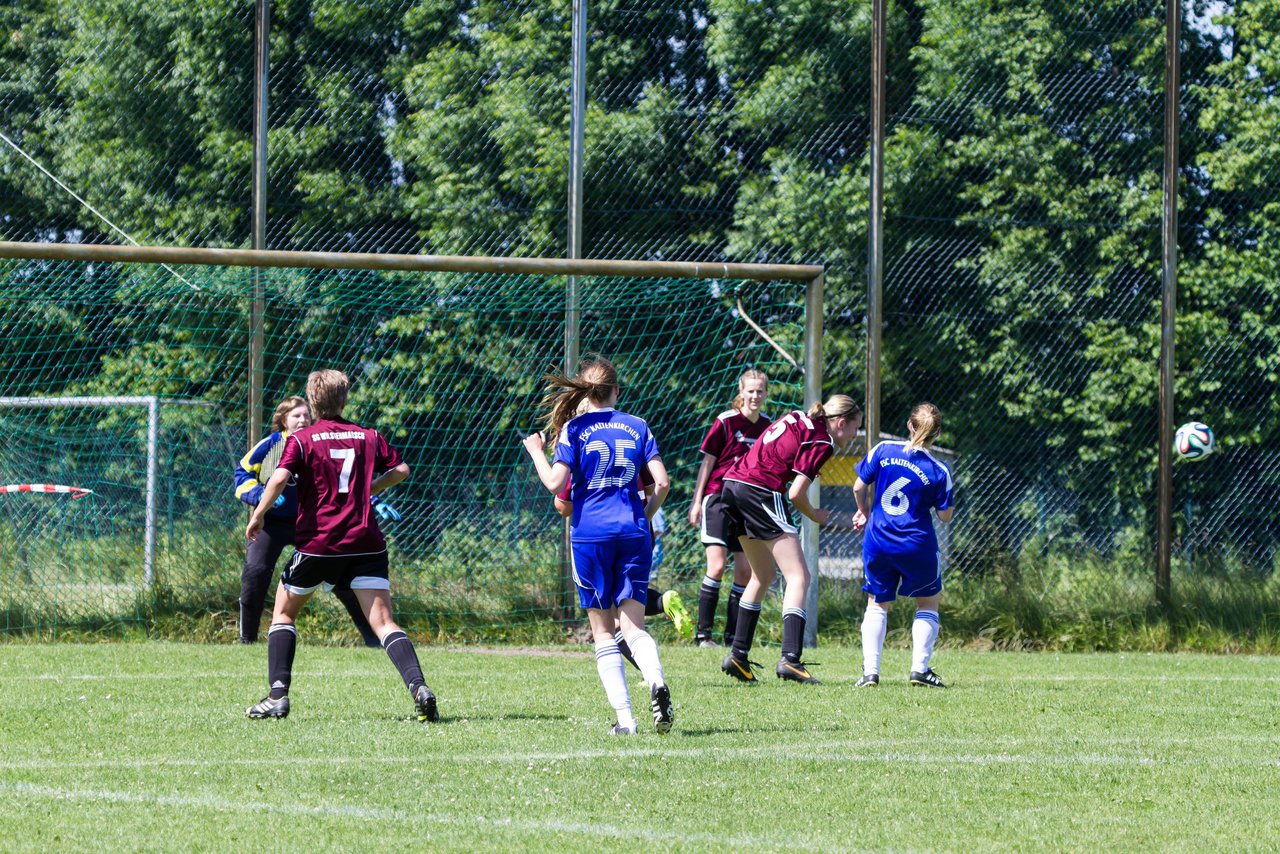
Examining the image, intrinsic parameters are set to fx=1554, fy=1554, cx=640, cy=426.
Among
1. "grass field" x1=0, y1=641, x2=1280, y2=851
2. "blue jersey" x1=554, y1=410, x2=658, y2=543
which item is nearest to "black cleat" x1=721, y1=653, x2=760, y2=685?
"grass field" x1=0, y1=641, x2=1280, y2=851

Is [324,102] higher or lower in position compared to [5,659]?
higher

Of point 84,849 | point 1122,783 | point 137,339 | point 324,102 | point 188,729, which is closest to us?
point 84,849

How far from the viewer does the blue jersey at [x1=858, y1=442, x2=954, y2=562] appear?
8.83 meters

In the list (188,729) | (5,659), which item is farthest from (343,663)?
(188,729)

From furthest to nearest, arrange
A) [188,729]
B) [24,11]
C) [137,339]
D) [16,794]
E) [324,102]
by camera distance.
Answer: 1. [24,11]
2. [324,102]
3. [137,339]
4. [188,729]
5. [16,794]

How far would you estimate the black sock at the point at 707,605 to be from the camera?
37.0ft

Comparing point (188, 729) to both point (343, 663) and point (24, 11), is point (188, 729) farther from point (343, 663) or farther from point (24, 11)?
point (24, 11)

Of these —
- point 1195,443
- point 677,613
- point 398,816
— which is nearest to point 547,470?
point 398,816

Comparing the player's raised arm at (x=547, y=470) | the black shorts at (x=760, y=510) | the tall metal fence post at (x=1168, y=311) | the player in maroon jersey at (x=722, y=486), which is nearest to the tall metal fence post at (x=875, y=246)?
the player in maroon jersey at (x=722, y=486)

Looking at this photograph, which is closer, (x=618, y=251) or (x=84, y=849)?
(x=84, y=849)

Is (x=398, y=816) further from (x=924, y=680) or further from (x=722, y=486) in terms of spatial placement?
(x=722, y=486)

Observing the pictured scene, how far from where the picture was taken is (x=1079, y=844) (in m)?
4.41

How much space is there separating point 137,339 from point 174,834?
9.41 m

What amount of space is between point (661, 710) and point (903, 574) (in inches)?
111
